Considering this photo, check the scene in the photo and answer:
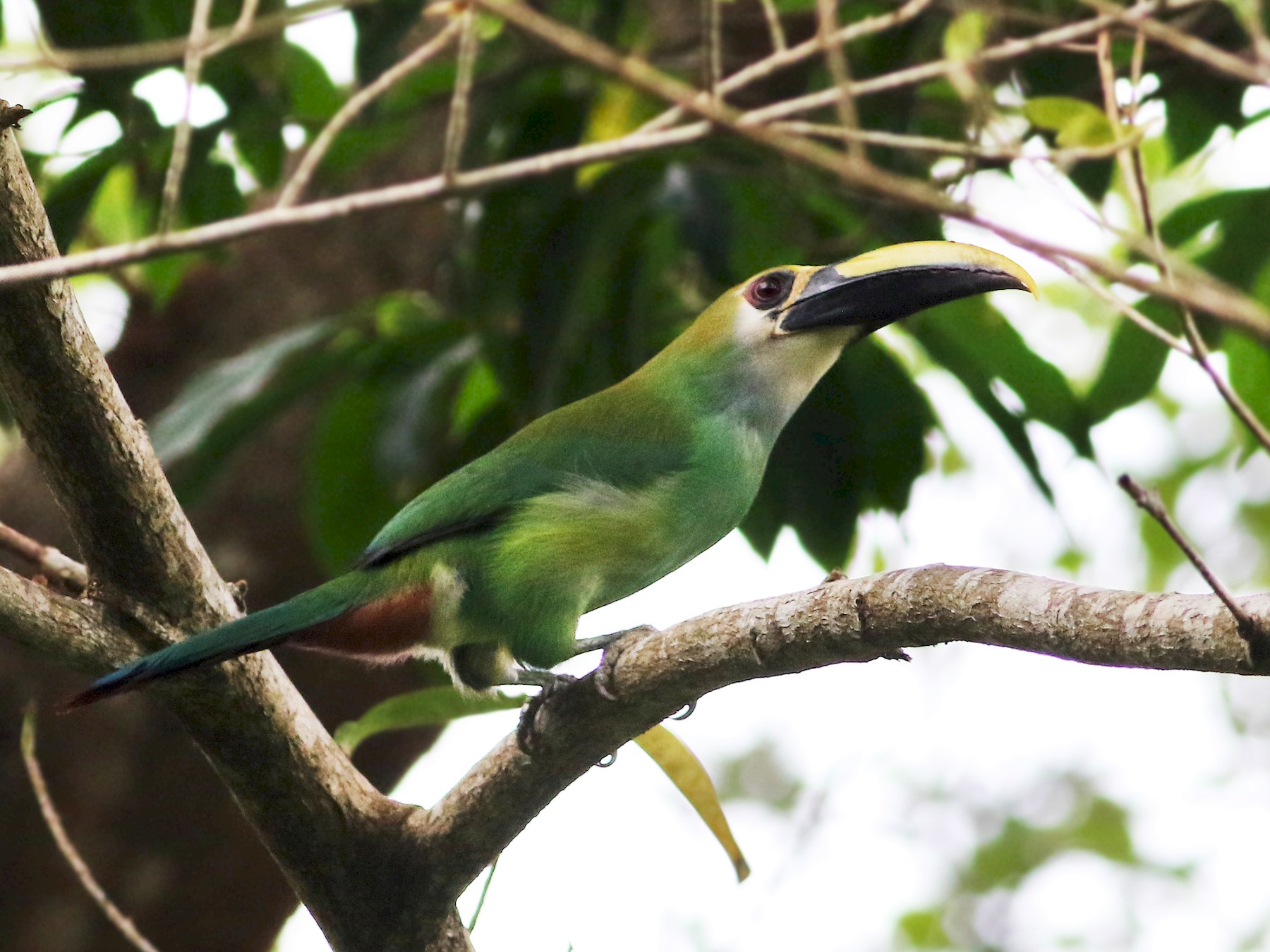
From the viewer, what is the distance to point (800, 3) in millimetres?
3750

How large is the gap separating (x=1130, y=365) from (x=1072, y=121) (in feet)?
→ 3.43

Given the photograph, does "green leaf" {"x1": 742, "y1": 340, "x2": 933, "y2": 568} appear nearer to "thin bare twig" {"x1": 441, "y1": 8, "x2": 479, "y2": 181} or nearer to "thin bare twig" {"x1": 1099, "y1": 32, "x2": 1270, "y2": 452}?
"thin bare twig" {"x1": 1099, "y1": 32, "x2": 1270, "y2": 452}

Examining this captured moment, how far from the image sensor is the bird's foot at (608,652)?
2.23 metres

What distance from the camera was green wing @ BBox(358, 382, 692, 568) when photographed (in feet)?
9.59

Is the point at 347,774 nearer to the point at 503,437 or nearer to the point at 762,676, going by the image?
the point at 762,676

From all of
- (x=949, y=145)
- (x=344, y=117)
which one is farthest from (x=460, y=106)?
(x=949, y=145)

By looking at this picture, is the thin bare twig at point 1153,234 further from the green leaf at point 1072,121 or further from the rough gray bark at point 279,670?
the rough gray bark at point 279,670

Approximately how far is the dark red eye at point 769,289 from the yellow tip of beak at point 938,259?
0.86 feet

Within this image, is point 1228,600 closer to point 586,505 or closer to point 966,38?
point 966,38

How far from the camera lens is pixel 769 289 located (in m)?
3.40

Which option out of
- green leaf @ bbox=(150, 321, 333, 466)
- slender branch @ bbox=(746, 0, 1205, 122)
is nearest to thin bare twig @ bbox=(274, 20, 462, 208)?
slender branch @ bbox=(746, 0, 1205, 122)

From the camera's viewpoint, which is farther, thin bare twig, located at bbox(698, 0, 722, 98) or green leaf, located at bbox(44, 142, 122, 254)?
green leaf, located at bbox(44, 142, 122, 254)

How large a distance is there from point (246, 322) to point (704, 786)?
9.01ft

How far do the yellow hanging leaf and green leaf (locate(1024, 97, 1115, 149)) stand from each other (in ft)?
4.12
